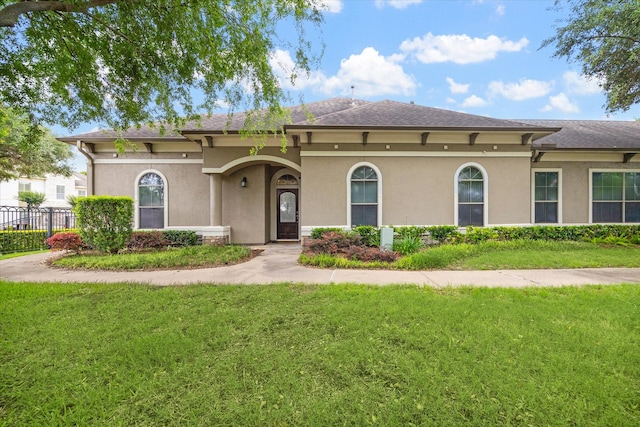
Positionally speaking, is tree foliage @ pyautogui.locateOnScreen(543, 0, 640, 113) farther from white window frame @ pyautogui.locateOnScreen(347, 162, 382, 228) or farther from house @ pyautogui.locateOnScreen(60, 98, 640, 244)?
white window frame @ pyautogui.locateOnScreen(347, 162, 382, 228)

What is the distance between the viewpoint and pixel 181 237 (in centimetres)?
1000

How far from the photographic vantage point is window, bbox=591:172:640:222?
1094 centimetres

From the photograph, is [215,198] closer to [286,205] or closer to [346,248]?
[286,205]

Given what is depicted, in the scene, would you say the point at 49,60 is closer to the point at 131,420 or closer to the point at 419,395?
the point at 131,420

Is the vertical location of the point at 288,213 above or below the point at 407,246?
above

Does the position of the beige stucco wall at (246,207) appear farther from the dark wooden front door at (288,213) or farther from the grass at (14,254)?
the grass at (14,254)

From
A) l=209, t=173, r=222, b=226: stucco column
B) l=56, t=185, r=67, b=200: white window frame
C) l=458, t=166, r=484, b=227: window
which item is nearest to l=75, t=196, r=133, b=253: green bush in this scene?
l=209, t=173, r=222, b=226: stucco column

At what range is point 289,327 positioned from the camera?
11.1 feet

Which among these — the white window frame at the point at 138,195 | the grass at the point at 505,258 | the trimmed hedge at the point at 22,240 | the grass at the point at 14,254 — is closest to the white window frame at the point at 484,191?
the grass at the point at 505,258

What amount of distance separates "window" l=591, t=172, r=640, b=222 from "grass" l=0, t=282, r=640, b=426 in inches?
363

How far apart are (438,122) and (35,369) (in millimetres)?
10658

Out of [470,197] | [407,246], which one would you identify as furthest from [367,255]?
[470,197]

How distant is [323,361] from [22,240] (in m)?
13.0

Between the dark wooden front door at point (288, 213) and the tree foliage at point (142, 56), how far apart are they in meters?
6.89
